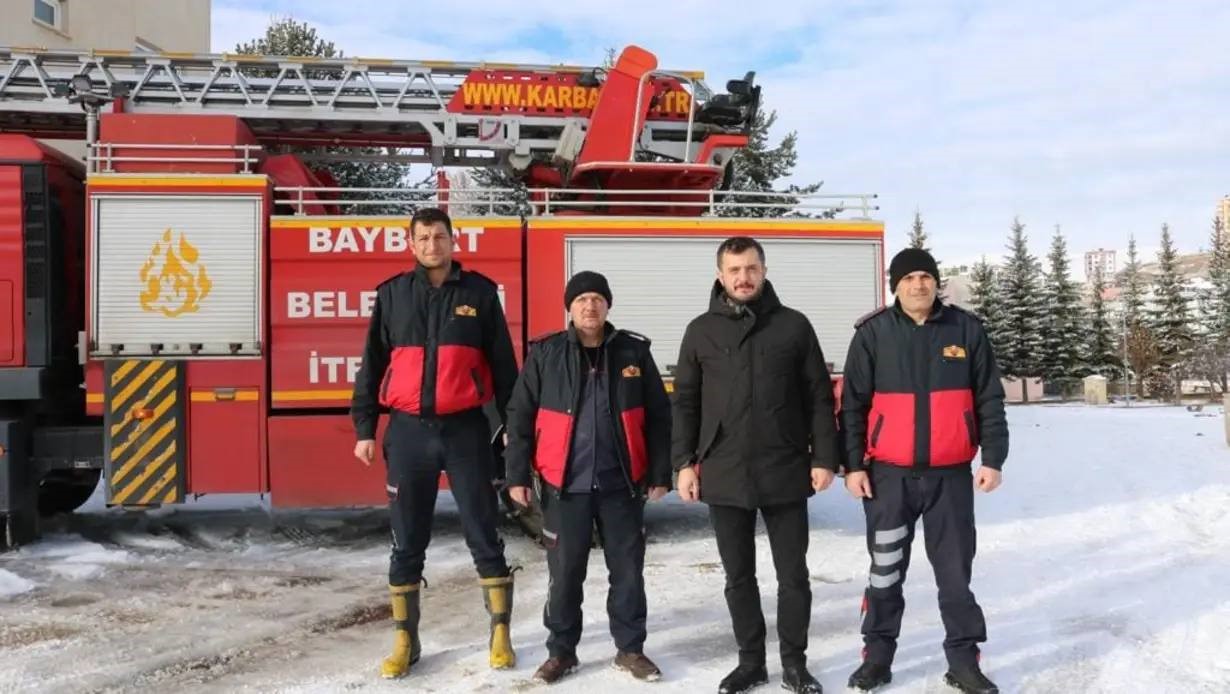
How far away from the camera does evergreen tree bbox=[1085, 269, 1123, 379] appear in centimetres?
4166

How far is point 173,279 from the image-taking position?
251 inches

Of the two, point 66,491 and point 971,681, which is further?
point 66,491

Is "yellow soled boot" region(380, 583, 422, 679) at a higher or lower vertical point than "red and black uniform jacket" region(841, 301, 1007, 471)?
lower

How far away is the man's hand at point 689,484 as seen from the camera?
3.77m

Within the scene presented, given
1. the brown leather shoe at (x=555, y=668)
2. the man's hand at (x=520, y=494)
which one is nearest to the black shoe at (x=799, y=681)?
the brown leather shoe at (x=555, y=668)

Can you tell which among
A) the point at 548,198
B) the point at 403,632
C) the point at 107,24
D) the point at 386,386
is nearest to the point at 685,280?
the point at 548,198

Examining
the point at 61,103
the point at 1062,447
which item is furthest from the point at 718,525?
the point at 1062,447

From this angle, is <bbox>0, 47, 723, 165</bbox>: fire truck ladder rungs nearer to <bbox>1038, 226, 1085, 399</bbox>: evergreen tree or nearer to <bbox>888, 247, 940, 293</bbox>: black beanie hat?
<bbox>888, 247, 940, 293</bbox>: black beanie hat

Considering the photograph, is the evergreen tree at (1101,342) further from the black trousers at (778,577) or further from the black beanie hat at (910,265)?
the black trousers at (778,577)

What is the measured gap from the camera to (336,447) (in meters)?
6.46

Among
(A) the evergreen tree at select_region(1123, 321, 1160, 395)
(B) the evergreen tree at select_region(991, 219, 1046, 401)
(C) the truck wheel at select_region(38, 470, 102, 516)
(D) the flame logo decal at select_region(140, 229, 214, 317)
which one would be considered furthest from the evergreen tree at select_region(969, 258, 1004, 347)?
(D) the flame logo decal at select_region(140, 229, 214, 317)

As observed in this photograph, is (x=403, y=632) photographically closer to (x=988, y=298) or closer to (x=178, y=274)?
(x=178, y=274)

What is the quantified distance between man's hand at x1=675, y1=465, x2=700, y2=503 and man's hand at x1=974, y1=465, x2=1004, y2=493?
1.10m

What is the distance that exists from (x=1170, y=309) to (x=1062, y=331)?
28.5 ft
